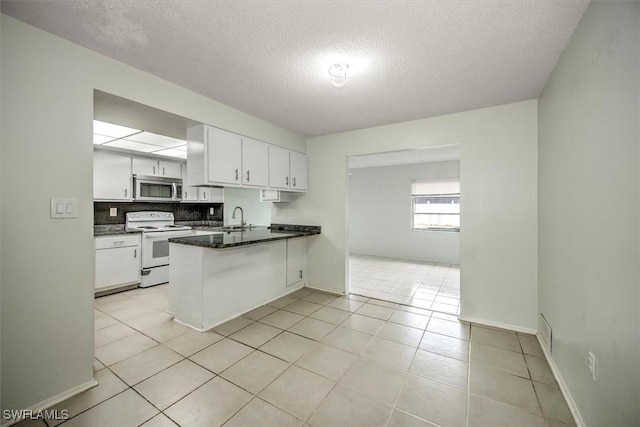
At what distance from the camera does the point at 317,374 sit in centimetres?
196

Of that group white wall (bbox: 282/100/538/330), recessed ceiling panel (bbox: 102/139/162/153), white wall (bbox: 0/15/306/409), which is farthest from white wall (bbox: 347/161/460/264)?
white wall (bbox: 0/15/306/409)

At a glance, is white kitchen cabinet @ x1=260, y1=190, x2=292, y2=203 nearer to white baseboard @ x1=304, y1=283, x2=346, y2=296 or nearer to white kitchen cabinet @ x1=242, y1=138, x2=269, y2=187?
white kitchen cabinet @ x1=242, y1=138, x2=269, y2=187

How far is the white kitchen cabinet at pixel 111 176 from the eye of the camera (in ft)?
13.2

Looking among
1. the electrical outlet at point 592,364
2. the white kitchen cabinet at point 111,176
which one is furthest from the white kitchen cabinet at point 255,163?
the electrical outlet at point 592,364

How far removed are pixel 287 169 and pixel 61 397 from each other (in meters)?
3.03

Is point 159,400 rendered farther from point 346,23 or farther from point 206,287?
point 346,23

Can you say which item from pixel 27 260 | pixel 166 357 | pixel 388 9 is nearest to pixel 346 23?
pixel 388 9

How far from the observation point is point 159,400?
1.69m

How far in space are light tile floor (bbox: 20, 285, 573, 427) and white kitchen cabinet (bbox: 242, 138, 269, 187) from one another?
5.33 ft

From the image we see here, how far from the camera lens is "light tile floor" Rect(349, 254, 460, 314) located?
356 cm

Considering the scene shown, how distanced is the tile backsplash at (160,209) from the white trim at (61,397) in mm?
3214

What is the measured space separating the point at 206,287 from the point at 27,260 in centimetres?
132

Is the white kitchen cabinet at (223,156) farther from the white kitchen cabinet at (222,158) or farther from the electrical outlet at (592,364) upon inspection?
the electrical outlet at (592,364)

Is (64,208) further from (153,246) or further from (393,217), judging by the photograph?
(393,217)
